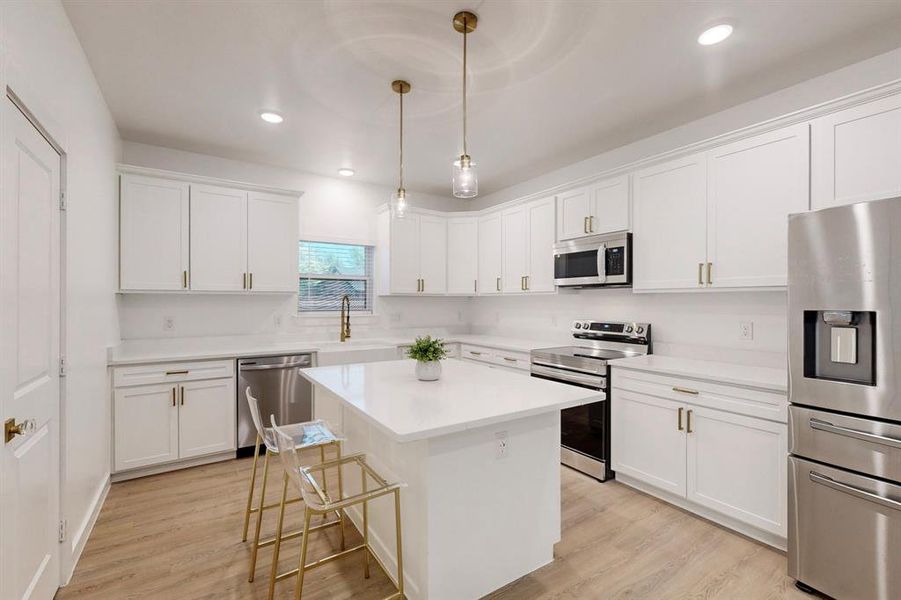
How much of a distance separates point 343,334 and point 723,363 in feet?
11.7

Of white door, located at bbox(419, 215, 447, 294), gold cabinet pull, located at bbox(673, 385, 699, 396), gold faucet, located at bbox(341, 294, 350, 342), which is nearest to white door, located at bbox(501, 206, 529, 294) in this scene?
white door, located at bbox(419, 215, 447, 294)

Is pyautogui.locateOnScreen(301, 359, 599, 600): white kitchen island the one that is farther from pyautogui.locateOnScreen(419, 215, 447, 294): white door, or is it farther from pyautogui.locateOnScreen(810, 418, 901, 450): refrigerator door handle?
pyautogui.locateOnScreen(419, 215, 447, 294): white door

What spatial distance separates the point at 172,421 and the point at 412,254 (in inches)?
112

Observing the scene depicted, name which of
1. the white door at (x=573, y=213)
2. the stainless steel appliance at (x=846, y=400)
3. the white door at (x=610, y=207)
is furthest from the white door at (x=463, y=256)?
the stainless steel appliance at (x=846, y=400)

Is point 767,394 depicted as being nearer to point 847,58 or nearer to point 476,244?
point 847,58

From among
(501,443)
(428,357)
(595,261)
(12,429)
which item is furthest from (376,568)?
(595,261)

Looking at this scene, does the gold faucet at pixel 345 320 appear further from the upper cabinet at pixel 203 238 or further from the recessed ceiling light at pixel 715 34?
the recessed ceiling light at pixel 715 34

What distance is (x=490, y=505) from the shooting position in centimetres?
187

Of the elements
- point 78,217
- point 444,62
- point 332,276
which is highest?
point 444,62

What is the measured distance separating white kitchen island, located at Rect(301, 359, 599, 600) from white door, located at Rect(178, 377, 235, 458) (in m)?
1.85

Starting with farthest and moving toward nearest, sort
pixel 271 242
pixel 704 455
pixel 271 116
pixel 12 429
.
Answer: pixel 271 242, pixel 271 116, pixel 704 455, pixel 12 429

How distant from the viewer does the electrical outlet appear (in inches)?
74.4

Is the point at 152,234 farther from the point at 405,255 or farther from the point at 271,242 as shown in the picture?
the point at 405,255

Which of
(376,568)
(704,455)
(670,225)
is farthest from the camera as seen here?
(670,225)
